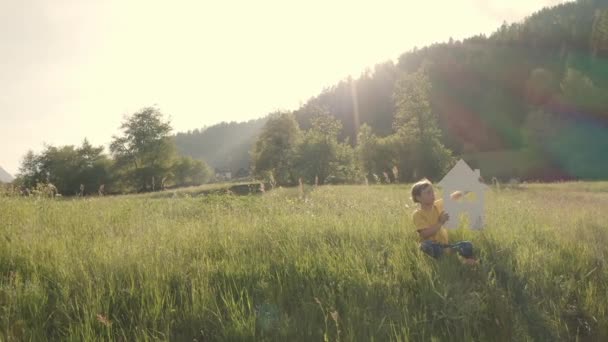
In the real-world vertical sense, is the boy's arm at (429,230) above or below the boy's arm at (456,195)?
below

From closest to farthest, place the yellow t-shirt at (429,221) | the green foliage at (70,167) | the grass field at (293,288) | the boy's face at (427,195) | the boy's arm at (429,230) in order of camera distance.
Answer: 1. the grass field at (293,288)
2. the boy's arm at (429,230)
3. the yellow t-shirt at (429,221)
4. the boy's face at (427,195)
5. the green foliage at (70,167)

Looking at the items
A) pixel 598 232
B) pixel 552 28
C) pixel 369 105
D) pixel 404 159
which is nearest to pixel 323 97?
pixel 369 105

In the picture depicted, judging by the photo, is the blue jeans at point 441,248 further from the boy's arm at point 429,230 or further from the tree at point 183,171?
the tree at point 183,171

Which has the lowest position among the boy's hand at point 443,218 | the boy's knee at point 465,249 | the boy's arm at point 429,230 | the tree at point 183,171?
the boy's knee at point 465,249

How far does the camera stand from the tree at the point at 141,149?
5541 centimetres

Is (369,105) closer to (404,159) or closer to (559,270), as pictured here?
(404,159)

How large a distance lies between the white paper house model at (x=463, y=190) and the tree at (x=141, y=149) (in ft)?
178

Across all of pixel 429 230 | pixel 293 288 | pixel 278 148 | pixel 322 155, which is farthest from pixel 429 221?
pixel 278 148

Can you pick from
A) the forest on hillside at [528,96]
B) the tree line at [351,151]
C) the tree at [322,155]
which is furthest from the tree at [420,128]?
the tree at [322,155]

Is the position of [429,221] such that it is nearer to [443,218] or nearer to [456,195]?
[443,218]

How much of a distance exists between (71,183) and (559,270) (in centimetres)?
6128

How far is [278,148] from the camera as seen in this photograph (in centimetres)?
4641

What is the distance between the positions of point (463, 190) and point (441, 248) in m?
1.55

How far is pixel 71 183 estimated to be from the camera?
53219 millimetres
